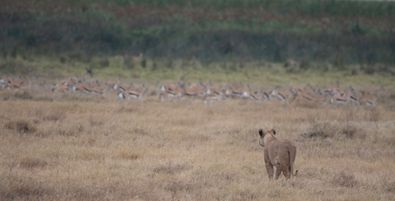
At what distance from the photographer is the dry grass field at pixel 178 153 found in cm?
949

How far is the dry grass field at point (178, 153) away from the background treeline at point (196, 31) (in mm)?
15997

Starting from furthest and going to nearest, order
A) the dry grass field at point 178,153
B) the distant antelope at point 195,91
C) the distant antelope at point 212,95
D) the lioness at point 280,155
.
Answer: the distant antelope at point 195,91 < the distant antelope at point 212,95 < the lioness at point 280,155 < the dry grass field at point 178,153

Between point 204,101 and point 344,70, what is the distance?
14418 millimetres

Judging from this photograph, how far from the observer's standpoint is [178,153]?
12781mm

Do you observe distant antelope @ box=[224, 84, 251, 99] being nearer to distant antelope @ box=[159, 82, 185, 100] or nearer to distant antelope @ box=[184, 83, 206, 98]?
distant antelope @ box=[184, 83, 206, 98]

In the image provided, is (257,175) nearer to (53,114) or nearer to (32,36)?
(53,114)

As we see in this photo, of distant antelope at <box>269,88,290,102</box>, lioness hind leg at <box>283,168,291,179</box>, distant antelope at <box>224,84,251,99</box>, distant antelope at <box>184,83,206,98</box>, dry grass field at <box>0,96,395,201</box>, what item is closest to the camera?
dry grass field at <box>0,96,395,201</box>

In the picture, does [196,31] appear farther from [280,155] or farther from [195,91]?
[280,155]

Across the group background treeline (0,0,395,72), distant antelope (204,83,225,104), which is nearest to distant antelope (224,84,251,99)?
distant antelope (204,83,225,104)

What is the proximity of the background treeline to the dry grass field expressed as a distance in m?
16.0

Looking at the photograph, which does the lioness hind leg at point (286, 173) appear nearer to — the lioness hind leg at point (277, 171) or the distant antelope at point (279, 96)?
the lioness hind leg at point (277, 171)

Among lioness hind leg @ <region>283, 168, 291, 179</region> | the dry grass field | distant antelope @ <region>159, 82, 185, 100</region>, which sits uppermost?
lioness hind leg @ <region>283, 168, 291, 179</region>

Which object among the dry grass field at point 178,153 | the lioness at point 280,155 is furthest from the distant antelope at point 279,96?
the lioness at point 280,155

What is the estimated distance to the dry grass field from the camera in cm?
949
